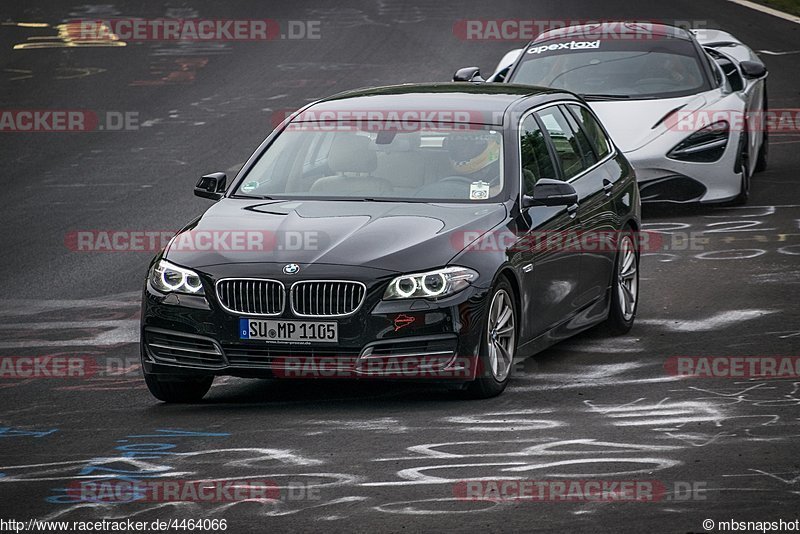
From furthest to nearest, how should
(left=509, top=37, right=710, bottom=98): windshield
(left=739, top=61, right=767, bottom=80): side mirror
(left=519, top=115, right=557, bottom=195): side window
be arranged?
(left=739, top=61, right=767, bottom=80): side mirror, (left=509, top=37, right=710, bottom=98): windshield, (left=519, top=115, right=557, bottom=195): side window

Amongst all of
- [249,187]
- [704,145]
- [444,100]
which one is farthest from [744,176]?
[249,187]

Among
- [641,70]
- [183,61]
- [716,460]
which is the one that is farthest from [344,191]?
[183,61]

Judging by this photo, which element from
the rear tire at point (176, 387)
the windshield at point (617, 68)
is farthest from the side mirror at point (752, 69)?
the rear tire at point (176, 387)

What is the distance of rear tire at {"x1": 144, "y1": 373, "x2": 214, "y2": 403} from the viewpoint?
8852 mm

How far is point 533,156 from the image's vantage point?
9734 mm

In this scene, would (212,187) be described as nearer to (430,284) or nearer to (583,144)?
(430,284)

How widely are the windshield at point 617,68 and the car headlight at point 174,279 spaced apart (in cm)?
759

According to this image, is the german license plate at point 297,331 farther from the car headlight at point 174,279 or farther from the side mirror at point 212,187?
the side mirror at point 212,187

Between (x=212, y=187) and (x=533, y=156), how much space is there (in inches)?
78.4

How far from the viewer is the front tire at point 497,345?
28.2 feet

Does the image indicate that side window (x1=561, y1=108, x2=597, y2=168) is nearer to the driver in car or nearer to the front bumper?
the driver in car

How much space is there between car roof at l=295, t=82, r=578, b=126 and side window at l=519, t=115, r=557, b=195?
0.59 feet

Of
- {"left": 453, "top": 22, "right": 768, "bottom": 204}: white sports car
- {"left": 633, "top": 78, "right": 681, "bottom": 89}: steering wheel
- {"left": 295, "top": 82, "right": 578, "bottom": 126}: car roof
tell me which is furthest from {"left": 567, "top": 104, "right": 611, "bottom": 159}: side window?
{"left": 633, "top": 78, "right": 681, "bottom": 89}: steering wheel

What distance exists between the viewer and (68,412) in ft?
28.8
